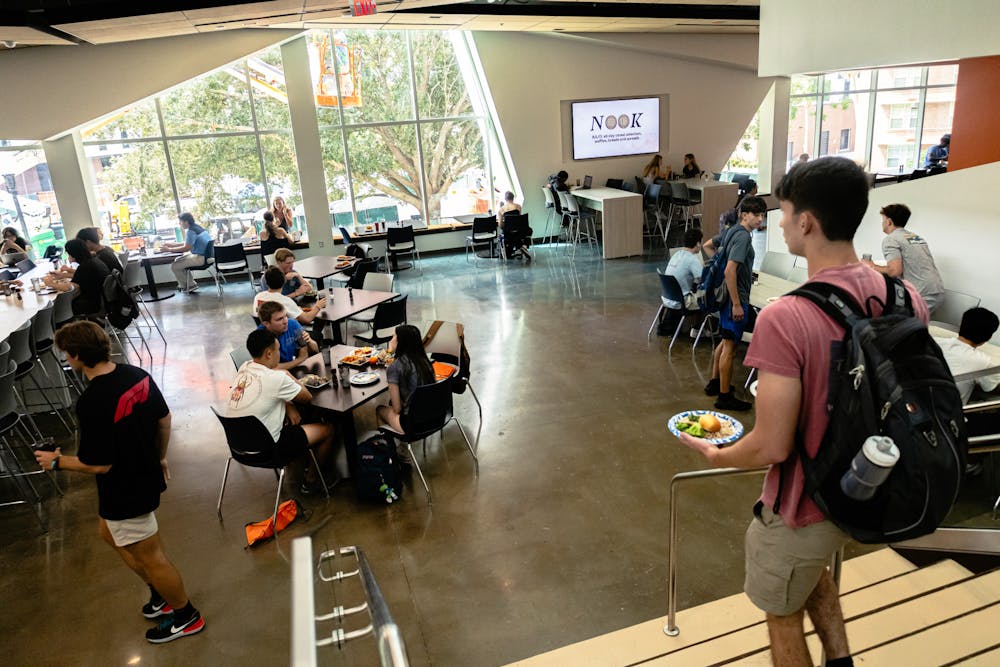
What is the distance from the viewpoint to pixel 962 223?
5883mm

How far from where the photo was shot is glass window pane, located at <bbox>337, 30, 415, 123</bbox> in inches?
468

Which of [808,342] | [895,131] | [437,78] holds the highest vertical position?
[437,78]

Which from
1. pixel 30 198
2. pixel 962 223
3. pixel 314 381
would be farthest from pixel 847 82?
pixel 30 198

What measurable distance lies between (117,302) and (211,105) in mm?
5409

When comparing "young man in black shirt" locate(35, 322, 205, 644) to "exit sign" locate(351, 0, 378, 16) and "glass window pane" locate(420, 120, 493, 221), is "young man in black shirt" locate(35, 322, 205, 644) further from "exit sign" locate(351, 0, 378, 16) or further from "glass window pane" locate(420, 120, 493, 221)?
"glass window pane" locate(420, 120, 493, 221)

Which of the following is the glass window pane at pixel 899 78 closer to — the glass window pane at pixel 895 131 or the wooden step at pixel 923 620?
the glass window pane at pixel 895 131

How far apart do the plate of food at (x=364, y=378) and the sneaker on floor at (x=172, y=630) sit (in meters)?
1.77

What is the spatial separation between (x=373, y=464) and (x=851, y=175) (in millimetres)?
3558

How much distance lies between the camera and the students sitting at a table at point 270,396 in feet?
13.4

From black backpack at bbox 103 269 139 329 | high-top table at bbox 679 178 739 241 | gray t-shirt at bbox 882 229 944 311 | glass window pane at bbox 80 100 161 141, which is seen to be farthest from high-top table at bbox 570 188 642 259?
glass window pane at bbox 80 100 161 141

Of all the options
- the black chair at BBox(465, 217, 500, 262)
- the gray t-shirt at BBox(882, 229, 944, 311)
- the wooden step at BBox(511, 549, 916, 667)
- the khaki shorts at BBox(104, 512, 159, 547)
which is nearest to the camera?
the wooden step at BBox(511, 549, 916, 667)

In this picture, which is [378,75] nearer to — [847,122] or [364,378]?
[364,378]

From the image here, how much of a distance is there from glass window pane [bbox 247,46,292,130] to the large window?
11.4 meters

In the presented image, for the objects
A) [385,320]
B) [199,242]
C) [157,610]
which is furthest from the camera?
[199,242]
